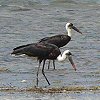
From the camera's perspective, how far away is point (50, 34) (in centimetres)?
2347

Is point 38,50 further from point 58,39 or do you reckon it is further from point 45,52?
point 58,39

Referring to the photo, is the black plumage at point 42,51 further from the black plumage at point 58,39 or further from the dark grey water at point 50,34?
the black plumage at point 58,39

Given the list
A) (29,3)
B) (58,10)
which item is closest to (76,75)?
(58,10)

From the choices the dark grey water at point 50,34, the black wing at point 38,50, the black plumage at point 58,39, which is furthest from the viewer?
the black plumage at point 58,39

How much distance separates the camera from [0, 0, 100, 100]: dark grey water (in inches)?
552

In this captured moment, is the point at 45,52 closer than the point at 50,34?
Yes

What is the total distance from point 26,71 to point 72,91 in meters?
3.42

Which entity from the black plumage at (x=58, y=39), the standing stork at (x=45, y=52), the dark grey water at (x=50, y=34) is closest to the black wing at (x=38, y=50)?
the standing stork at (x=45, y=52)

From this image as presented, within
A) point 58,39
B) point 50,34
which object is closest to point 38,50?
point 58,39

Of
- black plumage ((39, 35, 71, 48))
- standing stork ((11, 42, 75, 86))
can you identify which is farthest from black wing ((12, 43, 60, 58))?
black plumage ((39, 35, 71, 48))

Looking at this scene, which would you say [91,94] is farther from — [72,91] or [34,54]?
[34,54]

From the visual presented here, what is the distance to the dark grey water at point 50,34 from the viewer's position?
14031 millimetres

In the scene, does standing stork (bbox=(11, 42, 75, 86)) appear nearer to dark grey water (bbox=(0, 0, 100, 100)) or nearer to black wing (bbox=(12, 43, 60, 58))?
black wing (bbox=(12, 43, 60, 58))

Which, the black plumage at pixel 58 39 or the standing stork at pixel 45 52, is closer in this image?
the standing stork at pixel 45 52
